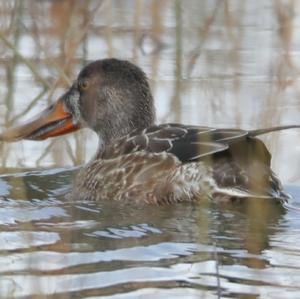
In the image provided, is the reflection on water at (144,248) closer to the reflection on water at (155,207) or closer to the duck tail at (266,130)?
the reflection on water at (155,207)

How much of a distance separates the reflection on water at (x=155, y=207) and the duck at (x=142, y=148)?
0.12m

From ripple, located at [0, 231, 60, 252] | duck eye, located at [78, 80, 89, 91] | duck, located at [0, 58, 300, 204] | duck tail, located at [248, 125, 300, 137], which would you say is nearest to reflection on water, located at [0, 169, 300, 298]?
ripple, located at [0, 231, 60, 252]

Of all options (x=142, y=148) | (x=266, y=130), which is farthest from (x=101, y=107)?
(x=266, y=130)

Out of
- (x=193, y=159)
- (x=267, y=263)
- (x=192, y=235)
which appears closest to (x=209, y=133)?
(x=193, y=159)

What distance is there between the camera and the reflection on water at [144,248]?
21.2 feet

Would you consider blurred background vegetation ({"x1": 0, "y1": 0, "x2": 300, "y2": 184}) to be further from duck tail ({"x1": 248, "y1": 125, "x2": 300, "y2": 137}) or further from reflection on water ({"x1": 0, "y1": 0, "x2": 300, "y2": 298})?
duck tail ({"x1": 248, "y1": 125, "x2": 300, "y2": 137})

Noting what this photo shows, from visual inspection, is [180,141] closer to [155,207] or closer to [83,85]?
[155,207]

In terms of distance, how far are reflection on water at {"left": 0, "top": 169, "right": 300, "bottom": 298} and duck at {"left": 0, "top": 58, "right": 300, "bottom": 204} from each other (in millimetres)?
107

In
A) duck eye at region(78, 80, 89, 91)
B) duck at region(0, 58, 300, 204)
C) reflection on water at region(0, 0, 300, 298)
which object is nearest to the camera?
reflection on water at region(0, 0, 300, 298)

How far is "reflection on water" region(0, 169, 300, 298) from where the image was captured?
6.47 metres

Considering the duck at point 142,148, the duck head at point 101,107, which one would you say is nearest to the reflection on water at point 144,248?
the duck at point 142,148

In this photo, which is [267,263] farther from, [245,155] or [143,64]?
[143,64]

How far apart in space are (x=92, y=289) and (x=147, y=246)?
94 centimetres

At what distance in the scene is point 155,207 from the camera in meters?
8.52
